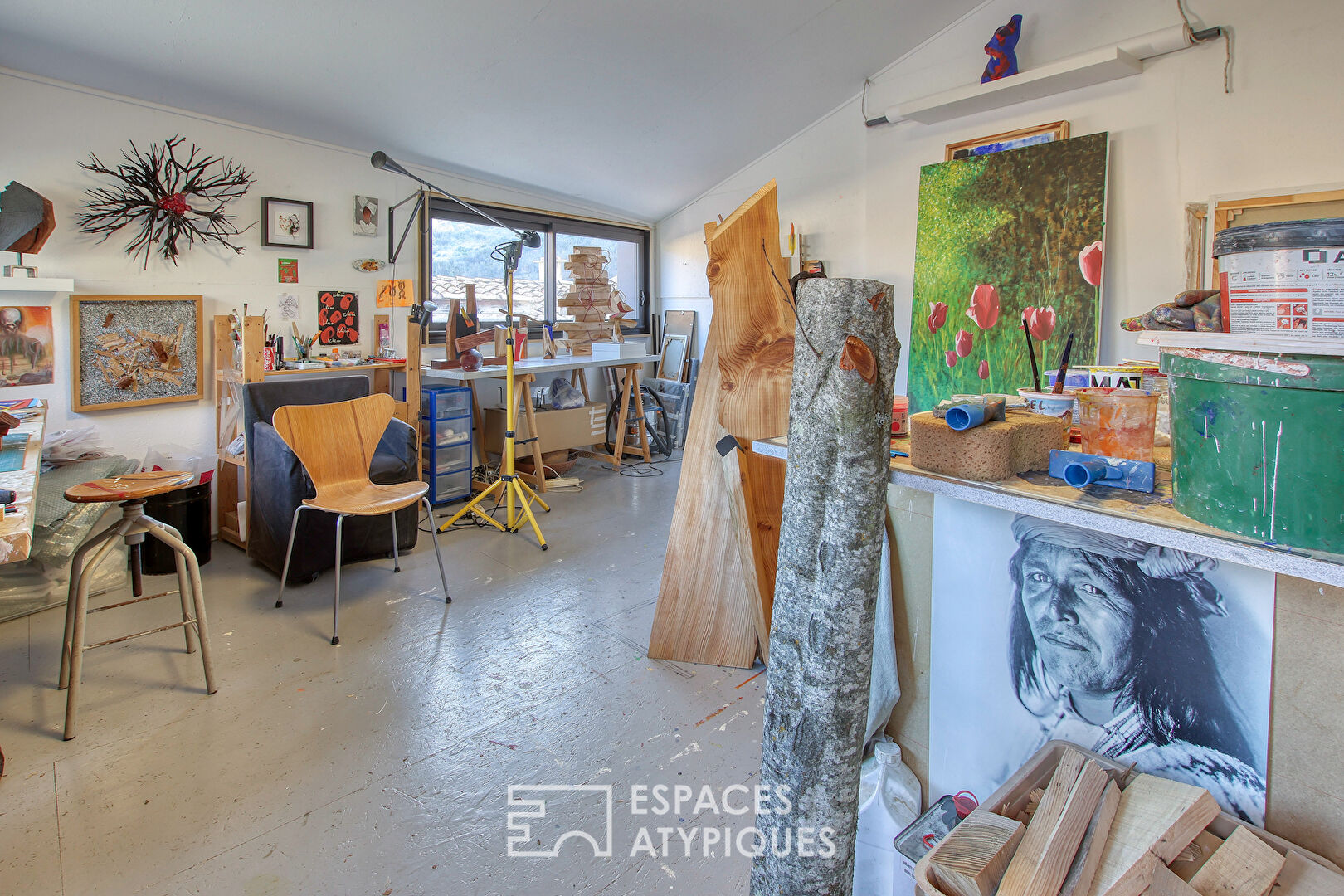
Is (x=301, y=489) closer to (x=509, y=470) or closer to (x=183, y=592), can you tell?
(x=183, y=592)

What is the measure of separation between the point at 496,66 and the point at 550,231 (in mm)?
2242

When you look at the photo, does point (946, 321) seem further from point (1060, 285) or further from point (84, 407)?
point (84, 407)

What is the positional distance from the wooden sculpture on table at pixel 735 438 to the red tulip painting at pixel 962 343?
213cm

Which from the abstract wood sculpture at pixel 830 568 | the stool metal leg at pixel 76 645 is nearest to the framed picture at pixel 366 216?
the stool metal leg at pixel 76 645

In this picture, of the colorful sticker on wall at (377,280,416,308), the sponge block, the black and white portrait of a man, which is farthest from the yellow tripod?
the sponge block

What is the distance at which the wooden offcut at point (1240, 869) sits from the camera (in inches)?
36.3

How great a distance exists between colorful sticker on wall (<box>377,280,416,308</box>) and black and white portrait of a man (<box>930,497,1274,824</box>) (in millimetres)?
4187

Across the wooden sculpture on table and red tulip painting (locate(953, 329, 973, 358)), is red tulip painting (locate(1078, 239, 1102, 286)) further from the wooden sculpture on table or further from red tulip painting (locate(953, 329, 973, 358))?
the wooden sculpture on table

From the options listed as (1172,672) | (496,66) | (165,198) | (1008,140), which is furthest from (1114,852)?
(165,198)

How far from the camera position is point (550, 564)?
Result: 364 cm

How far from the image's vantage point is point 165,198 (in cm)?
361

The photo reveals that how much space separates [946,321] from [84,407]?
14.9ft

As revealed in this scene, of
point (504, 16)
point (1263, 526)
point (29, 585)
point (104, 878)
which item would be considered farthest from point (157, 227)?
point (1263, 526)

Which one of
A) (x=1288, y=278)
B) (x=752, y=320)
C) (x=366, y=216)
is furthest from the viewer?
(x=366, y=216)
